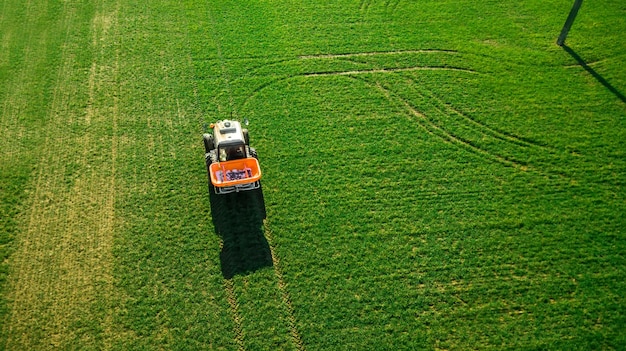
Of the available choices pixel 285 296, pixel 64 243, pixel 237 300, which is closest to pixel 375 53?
pixel 285 296

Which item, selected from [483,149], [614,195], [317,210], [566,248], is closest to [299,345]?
[317,210]

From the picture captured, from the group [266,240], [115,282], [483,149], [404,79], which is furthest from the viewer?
[404,79]

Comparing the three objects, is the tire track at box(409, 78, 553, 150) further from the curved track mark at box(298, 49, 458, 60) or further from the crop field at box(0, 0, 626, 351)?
the curved track mark at box(298, 49, 458, 60)

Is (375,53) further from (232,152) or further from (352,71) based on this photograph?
(232,152)

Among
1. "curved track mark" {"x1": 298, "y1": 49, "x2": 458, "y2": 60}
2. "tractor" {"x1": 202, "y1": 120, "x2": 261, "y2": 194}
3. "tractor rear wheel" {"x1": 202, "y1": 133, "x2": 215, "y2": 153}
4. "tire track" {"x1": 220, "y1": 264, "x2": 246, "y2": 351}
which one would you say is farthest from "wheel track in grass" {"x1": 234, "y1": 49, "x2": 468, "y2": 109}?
"tire track" {"x1": 220, "y1": 264, "x2": 246, "y2": 351}

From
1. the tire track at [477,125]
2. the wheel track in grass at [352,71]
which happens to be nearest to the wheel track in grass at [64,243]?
the wheel track in grass at [352,71]

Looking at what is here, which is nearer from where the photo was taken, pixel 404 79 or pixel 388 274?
pixel 388 274

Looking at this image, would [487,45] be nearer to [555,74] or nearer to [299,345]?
[555,74]
